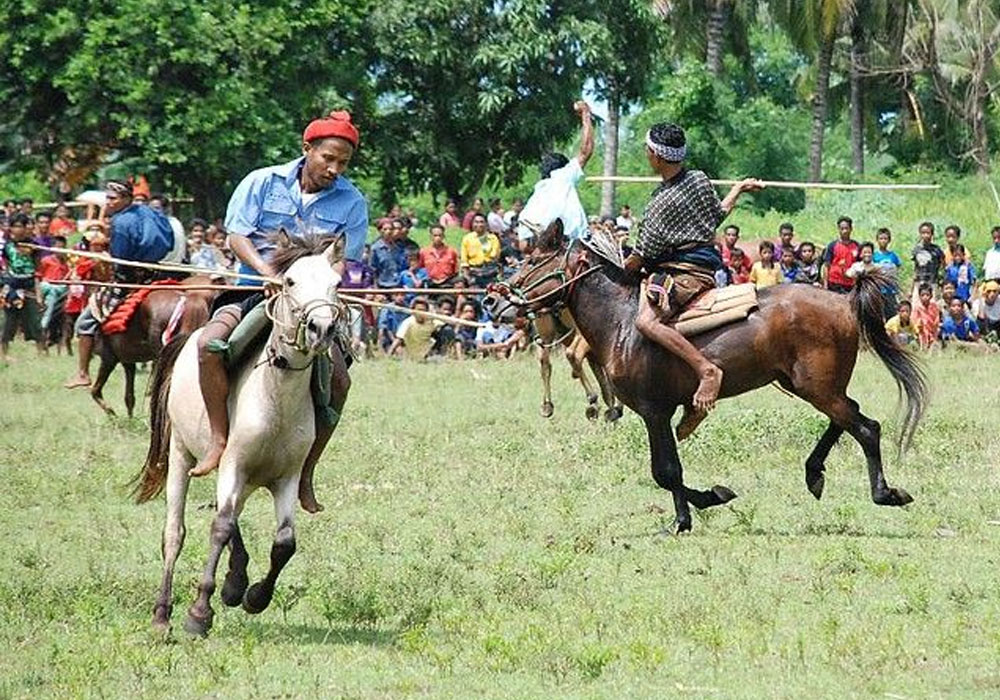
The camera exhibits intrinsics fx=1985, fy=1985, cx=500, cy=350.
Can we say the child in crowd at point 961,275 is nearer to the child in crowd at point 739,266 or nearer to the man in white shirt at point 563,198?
the child in crowd at point 739,266

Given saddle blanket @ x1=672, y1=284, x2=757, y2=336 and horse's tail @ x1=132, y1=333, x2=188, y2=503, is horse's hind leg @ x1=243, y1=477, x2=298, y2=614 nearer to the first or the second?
horse's tail @ x1=132, y1=333, x2=188, y2=503

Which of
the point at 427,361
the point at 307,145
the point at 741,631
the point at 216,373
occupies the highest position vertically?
the point at 307,145

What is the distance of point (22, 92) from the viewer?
1227 inches

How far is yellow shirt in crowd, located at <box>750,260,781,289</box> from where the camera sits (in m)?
24.2

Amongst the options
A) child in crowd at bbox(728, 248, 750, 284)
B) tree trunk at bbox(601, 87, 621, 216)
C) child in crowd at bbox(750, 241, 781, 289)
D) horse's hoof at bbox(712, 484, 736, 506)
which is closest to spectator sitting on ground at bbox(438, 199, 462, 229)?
tree trunk at bbox(601, 87, 621, 216)

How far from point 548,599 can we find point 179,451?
6.21 ft

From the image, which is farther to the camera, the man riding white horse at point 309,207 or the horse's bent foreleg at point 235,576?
the man riding white horse at point 309,207

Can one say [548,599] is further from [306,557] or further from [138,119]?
[138,119]

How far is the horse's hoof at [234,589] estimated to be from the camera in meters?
8.92

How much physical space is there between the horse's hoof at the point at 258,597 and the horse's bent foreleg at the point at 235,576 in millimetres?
62

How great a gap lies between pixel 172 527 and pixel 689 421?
4.21 meters

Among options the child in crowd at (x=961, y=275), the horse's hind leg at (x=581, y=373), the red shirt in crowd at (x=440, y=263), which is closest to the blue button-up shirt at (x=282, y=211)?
the horse's hind leg at (x=581, y=373)

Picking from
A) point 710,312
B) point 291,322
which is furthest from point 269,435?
point 710,312

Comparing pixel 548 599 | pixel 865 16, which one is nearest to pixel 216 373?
pixel 548 599
